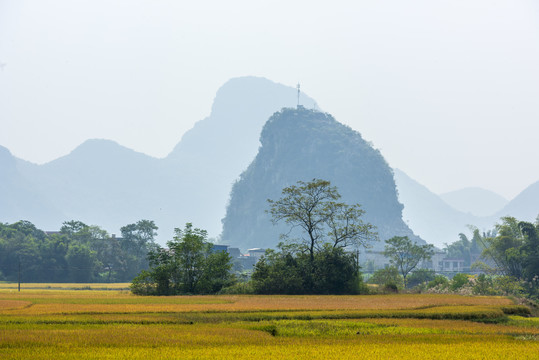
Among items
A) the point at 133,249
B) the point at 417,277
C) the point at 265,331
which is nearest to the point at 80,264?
the point at 133,249

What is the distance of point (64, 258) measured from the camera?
116625mm

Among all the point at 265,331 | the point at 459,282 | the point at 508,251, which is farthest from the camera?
the point at 508,251

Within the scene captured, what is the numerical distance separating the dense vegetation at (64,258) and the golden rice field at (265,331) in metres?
74.6

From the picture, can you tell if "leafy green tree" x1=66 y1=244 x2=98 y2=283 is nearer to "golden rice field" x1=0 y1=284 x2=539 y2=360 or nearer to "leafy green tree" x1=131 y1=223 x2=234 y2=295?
"leafy green tree" x1=131 y1=223 x2=234 y2=295

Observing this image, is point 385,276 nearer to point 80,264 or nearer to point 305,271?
point 305,271

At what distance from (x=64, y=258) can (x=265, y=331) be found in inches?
3703

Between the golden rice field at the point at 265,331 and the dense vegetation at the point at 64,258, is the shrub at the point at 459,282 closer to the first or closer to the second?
the golden rice field at the point at 265,331

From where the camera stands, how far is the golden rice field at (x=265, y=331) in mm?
23312

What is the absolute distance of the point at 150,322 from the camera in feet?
110

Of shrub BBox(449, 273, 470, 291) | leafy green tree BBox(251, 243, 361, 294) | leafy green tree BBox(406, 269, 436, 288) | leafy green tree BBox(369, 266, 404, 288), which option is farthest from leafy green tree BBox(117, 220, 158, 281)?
leafy green tree BBox(251, 243, 361, 294)

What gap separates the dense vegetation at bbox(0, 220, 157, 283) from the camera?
Answer: 376ft

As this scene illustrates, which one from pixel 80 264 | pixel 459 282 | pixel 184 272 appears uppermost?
pixel 80 264

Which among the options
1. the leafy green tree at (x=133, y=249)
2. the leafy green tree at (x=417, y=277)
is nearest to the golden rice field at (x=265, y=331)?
the leafy green tree at (x=417, y=277)

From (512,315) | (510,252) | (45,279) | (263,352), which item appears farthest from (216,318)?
(45,279)
